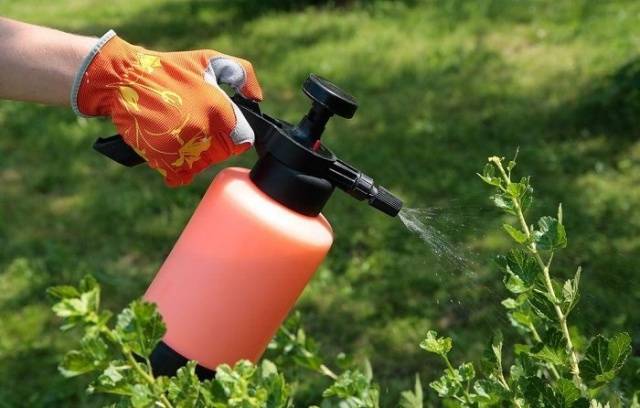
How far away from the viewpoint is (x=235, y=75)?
181 centimetres

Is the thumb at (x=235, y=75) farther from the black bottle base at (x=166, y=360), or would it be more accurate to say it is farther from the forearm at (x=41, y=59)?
the black bottle base at (x=166, y=360)

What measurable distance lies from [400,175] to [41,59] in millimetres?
2846

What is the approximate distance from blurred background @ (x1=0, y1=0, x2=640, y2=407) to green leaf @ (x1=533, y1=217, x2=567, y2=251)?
1.92 ft

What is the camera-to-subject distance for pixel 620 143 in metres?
4.57

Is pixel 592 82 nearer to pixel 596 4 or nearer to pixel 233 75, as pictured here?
pixel 596 4

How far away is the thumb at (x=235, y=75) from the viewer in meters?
1.81

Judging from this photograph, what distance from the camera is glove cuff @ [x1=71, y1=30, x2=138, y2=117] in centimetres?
176

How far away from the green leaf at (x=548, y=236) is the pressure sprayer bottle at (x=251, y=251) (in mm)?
497

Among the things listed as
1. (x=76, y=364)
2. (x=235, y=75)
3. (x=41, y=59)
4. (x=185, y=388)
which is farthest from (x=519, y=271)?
(x=41, y=59)

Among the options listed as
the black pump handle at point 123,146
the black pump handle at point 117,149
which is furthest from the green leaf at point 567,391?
the black pump handle at point 117,149

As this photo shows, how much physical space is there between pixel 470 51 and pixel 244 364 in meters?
5.16

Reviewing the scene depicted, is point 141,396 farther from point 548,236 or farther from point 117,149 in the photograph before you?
point 117,149

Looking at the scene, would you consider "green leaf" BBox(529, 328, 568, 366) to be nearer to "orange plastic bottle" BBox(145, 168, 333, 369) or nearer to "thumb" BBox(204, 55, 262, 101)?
"orange plastic bottle" BBox(145, 168, 333, 369)

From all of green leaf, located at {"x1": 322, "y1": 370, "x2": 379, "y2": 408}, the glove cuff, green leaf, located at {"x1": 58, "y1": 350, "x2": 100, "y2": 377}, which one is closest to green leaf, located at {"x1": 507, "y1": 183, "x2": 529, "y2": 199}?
green leaf, located at {"x1": 322, "y1": 370, "x2": 379, "y2": 408}
